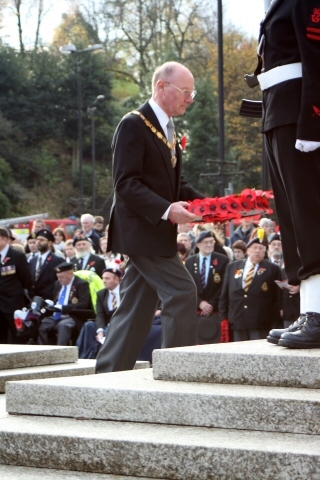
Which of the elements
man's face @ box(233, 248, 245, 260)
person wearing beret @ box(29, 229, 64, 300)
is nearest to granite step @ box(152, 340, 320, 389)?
person wearing beret @ box(29, 229, 64, 300)

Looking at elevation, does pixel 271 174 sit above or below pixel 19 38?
below

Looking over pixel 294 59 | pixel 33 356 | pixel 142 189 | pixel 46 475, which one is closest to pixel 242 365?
pixel 46 475

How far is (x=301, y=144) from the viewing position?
→ 4621mm

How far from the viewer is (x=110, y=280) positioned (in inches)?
481

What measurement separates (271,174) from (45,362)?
2548 millimetres

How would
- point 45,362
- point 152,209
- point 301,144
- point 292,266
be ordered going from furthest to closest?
1. point 45,362
2. point 152,209
3. point 292,266
4. point 301,144

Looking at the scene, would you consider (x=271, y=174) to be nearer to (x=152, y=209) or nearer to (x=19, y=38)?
(x=152, y=209)

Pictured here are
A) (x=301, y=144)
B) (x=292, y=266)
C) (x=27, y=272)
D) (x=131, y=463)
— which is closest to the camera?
(x=131, y=463)

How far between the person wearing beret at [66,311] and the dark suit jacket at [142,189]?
6858 millimetres

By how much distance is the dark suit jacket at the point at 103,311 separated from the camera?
39.4ft

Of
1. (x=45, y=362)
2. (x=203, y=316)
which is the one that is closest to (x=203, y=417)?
(x=45, y=362)

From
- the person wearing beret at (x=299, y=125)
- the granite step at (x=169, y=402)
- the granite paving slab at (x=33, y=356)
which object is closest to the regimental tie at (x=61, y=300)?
the granite paving slab at (x=33, y=356)

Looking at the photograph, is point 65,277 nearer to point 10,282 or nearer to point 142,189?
point 10,282

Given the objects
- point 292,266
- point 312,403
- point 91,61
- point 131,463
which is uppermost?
point 91,61
